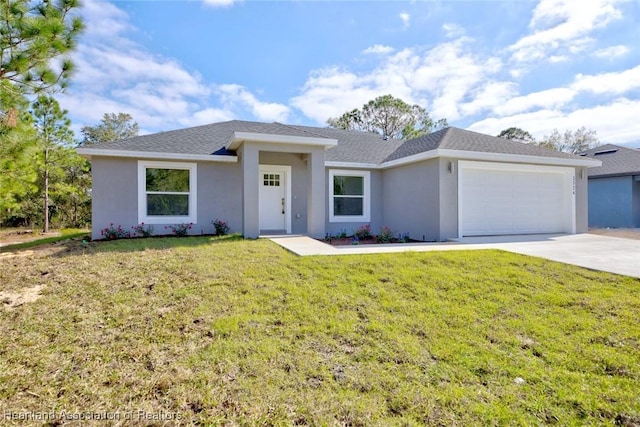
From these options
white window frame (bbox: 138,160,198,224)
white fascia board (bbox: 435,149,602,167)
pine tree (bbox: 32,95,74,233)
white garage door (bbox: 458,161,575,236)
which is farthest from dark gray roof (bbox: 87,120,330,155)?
pine tree (bbox: 32,95,74,233)

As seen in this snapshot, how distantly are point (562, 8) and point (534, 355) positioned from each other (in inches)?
477

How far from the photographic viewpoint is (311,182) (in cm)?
1035

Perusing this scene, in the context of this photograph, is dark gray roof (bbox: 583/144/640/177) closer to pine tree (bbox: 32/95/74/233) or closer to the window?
the window

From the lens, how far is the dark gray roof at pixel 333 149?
10.7 metres

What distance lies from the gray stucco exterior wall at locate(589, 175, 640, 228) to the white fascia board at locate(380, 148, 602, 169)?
21.2ft

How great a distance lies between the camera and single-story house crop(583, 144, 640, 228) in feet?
54.4

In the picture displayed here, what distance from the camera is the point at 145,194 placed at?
10836 millimetres

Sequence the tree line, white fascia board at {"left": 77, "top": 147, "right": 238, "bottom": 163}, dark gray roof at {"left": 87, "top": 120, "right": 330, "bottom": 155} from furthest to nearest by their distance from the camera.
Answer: dark gray roof at {"left": 87, "top": 120, "right": 330, "bottom": 155}
white fascia board at {"left": 77, "top": 147, "right": 238, "bottom": 163}
the tree line

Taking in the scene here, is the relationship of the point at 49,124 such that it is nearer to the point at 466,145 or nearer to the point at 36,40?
the point at 36,40

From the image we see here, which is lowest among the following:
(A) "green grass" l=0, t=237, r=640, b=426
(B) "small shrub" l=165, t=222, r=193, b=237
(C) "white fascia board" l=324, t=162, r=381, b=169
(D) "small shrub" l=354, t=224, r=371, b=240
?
(A) "green grass" l=0, t=237, r=640, b=426

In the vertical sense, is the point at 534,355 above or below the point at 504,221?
below

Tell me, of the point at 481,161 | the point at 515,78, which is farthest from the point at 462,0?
the point at 515,78

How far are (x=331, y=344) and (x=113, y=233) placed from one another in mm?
9455

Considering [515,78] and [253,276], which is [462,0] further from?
[253,276]
